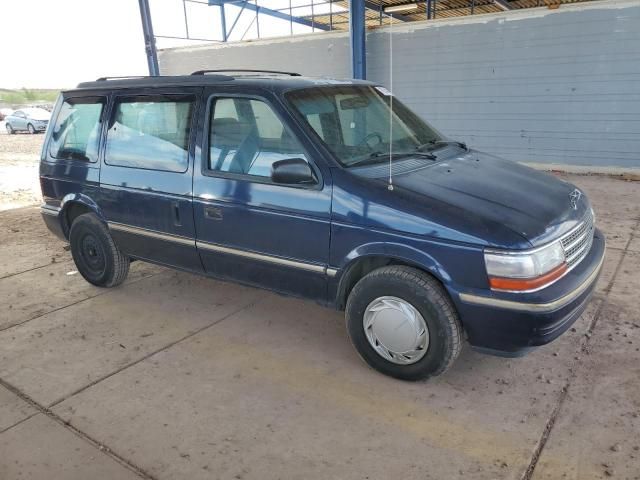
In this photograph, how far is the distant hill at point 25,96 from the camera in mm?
39469

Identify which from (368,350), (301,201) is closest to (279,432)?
(368,350)

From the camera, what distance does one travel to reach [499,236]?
8.83ft

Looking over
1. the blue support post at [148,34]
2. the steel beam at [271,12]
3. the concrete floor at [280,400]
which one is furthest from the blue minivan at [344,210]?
the steel beam at [271,12]

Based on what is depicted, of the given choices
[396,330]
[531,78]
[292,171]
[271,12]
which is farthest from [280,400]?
[271,12]

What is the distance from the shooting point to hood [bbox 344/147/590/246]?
2.76 m

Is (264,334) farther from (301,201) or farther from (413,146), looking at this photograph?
(413,146)

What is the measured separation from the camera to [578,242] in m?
3.08

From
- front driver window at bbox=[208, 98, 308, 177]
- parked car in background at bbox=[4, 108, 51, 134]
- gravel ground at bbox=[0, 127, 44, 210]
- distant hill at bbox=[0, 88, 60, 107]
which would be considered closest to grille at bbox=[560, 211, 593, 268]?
front driver window at bbox=[208, 98, 308, 177]

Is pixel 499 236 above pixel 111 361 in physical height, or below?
above

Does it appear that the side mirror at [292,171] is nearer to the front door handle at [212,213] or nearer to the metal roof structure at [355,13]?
the front door handle at [212,213]

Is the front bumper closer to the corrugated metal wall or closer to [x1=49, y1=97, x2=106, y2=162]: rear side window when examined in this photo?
[x1=49, y1=97, x2=106, y2=162]: rear side window

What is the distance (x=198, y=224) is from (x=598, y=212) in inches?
218

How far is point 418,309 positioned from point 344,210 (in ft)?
2.42

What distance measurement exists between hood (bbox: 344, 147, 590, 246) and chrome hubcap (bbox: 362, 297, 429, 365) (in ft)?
1.92
